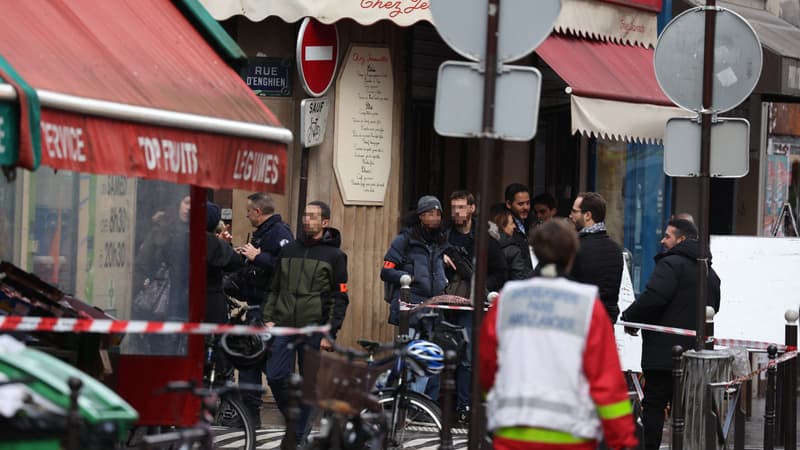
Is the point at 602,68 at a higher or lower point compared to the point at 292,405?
higher

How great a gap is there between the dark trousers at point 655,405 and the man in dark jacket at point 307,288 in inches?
92.2

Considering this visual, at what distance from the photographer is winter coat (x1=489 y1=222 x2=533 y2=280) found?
1248 centimetres

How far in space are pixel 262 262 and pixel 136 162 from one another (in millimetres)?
4224

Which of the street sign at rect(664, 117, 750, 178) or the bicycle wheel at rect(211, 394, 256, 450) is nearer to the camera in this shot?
the bicycle wheel at rect(211, 394, 256, 450)

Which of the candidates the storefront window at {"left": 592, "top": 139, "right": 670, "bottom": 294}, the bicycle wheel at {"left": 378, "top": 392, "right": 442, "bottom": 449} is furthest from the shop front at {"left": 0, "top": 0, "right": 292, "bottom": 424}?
the storefront window at {"left": 592, "top": 139, "right": 670, "bottom": 294}

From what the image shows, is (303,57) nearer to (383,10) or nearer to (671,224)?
(383,10)

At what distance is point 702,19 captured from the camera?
10.1 metres

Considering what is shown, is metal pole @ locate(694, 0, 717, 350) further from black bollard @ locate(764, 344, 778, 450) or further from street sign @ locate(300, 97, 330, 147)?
street sign @ locate(300, 97, 330, 147)

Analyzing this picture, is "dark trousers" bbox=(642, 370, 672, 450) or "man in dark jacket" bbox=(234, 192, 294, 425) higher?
"man in dark jacket" bbox=(234, 192, 294, 425)

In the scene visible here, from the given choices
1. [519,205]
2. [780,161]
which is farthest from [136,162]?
[780,161]

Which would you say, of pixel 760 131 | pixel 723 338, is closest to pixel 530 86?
pixel 723 338

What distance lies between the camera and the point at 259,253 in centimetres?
1190

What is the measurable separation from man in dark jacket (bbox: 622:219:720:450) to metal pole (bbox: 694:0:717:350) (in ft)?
1.60

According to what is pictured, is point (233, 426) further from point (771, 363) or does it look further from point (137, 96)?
point (771, 363)
